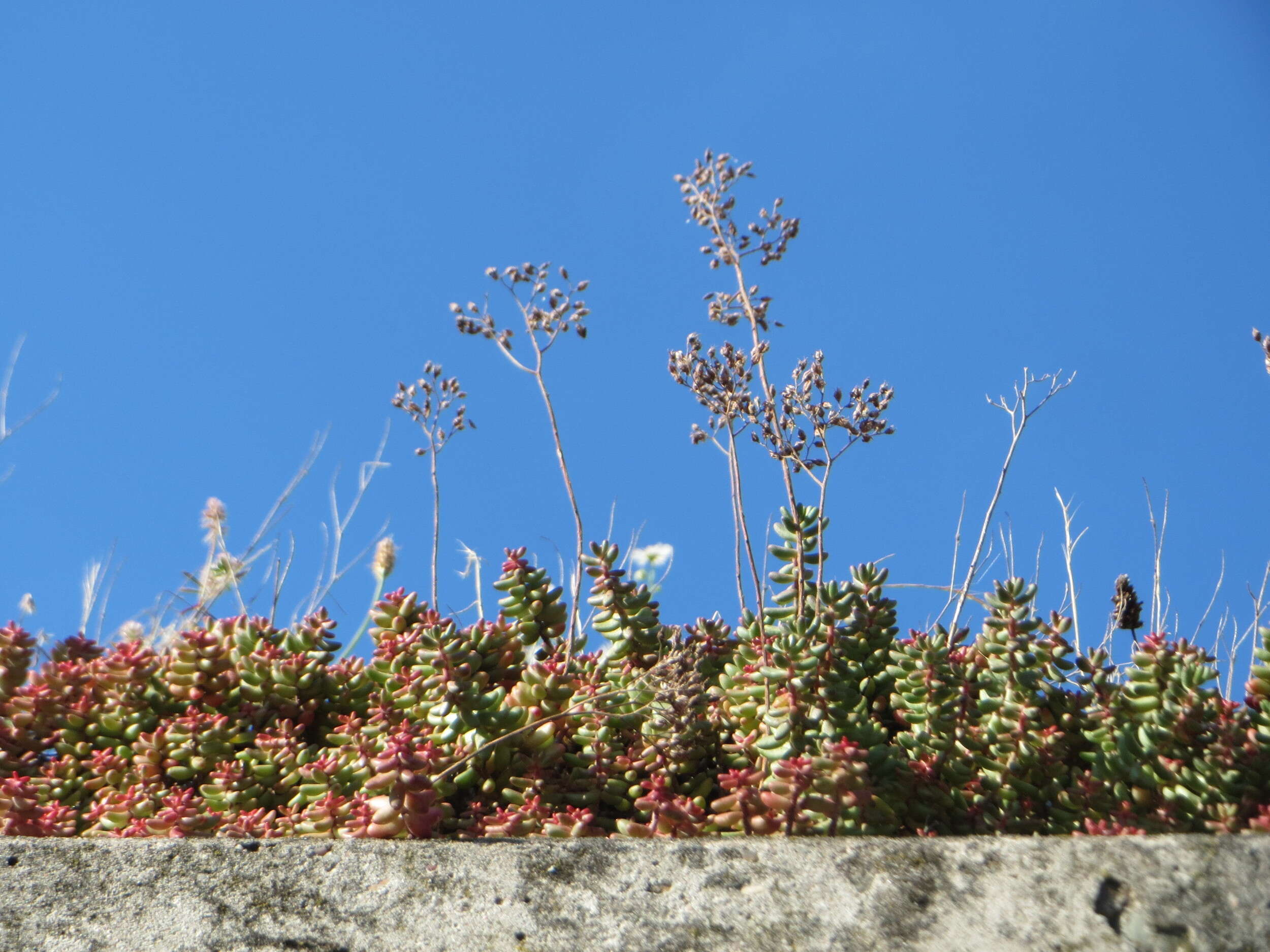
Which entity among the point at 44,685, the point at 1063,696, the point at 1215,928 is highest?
the point at 44,685

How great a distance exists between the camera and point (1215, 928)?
170 centimetres

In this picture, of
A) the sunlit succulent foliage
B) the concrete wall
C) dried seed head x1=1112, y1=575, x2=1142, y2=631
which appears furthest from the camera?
dried seed head x1=1112, y1=575, x2=1142, y2=631

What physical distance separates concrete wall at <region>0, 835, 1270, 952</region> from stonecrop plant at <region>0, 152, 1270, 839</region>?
180 mm

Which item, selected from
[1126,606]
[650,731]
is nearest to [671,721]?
[650,731]

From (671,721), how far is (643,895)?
0.48 meters

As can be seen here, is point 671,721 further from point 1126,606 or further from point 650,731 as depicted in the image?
point 1126,606

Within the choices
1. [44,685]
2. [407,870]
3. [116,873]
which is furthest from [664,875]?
[44,685]

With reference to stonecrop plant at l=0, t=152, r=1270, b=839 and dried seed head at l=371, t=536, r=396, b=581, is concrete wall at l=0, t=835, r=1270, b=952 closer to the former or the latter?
stonecrop plant at l=0, t=152, r=1270, b=839

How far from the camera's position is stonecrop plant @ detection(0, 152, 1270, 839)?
2.22 metres

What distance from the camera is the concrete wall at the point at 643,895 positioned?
176 cm

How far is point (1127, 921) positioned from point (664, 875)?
778 millimetres

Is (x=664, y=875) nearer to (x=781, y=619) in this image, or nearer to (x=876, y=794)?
(x=876, y=794)

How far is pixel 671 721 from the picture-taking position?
7.95 ft

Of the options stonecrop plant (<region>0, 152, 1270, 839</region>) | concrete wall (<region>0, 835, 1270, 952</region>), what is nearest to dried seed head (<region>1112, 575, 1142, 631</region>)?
stonecrop plant (<region>0, 152, 1270, 839</region>)
